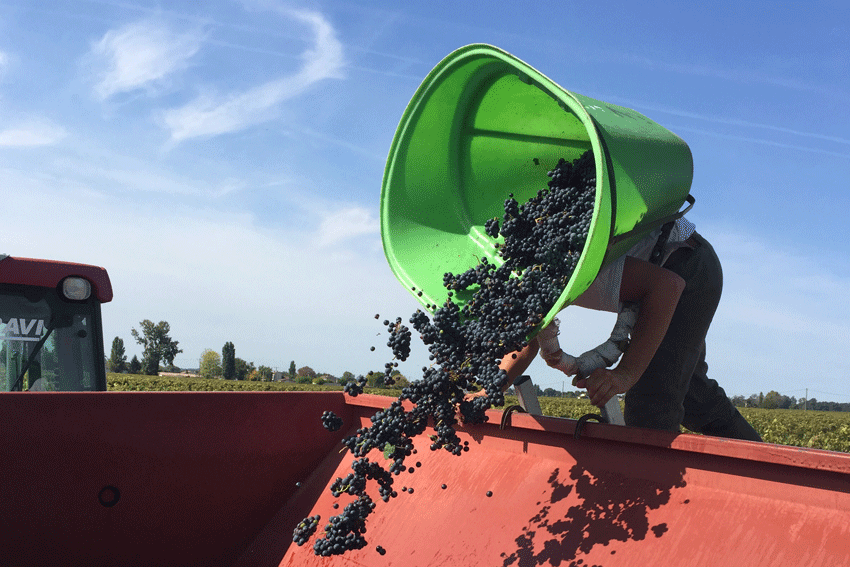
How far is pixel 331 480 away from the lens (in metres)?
2.46

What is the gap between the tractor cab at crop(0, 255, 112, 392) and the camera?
3.47 metres

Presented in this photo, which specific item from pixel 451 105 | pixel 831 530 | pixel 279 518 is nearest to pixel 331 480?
pixel 279 518

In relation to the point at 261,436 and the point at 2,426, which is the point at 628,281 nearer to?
the point at 261,436

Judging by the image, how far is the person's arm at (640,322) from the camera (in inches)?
77.0

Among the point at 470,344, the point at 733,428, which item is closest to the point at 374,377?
the point at 470,344

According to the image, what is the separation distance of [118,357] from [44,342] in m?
62.8

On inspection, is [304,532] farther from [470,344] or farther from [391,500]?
[470,344]

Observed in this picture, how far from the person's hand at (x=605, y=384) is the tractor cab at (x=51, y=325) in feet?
9.35

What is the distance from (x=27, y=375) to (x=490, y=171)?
2.66m

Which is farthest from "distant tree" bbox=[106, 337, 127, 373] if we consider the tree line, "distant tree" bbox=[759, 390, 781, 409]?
"distant tree" bbox=[759, 390, 781, 409]

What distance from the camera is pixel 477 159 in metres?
2.62

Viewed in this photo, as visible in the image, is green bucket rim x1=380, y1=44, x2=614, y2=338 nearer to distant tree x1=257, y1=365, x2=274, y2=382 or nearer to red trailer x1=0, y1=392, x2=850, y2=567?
red trailer x1=0, y1=392, x2=850, y2=567

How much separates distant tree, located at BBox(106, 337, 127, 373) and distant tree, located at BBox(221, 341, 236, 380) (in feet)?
37.0

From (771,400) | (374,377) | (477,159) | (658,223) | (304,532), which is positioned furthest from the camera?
(771,400)
